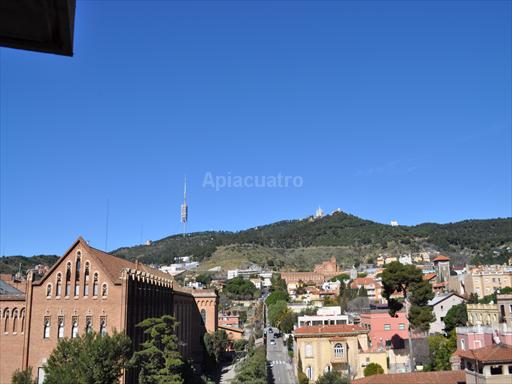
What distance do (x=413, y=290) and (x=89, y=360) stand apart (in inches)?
1602

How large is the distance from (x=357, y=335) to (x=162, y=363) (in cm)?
2867

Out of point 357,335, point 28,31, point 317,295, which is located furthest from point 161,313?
point 317,295

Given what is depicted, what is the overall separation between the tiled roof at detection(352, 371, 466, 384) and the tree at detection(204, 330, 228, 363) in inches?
1230

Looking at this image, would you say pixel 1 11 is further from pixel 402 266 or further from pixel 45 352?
pixel 402 266

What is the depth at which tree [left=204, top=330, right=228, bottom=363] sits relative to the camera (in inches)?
2928

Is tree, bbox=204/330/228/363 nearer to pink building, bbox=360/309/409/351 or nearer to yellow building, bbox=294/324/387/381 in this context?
yellow building, bbox=294/324/387/381

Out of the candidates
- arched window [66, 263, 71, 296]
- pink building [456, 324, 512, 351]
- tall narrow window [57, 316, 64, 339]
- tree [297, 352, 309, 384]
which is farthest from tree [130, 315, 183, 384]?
pink building [456, 324, 512, 351]

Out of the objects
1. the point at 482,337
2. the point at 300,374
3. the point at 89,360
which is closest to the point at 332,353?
the point at 300,374

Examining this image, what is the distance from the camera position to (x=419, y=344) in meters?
65.7

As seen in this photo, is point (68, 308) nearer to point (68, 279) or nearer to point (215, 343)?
point (68, 279)

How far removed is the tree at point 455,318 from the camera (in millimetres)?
73688

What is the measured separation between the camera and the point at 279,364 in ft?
245

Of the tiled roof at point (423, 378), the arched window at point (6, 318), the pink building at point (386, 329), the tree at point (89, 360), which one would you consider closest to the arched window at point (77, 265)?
the tree at point (89, 360)

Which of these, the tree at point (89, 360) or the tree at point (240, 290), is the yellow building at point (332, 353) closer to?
the tree at point (89, 360)
